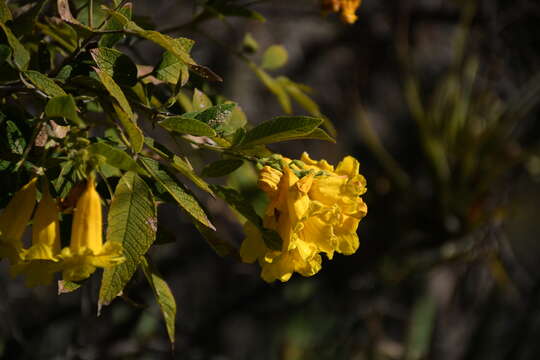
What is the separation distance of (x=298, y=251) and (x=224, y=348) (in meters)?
1.36

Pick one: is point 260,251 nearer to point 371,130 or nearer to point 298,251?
point 298,251

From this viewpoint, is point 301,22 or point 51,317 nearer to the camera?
point 51,317

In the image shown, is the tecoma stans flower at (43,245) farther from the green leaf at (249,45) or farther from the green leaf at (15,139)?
the green leaf at (249,45)

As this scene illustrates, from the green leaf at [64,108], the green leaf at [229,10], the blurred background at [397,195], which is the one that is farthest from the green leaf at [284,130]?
the blurred background at [397,195]

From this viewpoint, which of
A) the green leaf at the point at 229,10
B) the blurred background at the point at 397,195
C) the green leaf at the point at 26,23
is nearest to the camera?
the green leaf at the point at 26,23

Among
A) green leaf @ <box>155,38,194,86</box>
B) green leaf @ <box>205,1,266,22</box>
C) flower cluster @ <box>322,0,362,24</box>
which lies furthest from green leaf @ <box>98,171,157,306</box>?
flower cluster @ <box>322,0,362,24</box>

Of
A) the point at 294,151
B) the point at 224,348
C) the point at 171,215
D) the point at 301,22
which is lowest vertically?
the point at 224,348

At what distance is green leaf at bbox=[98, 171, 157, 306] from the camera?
0.43 meters

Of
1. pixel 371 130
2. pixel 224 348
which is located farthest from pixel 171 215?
pixel 371 130

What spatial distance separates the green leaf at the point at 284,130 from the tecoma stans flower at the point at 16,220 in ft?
0.54

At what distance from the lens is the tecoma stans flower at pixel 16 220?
0.43 m

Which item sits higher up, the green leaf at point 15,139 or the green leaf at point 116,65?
the green leaf at point 116,65

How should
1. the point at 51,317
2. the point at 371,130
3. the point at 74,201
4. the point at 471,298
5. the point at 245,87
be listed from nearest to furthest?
the point at 74,201, the point at 51,317, the point at 245,87, the point at 371,130, the point at 471,298

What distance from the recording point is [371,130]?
1813mm
